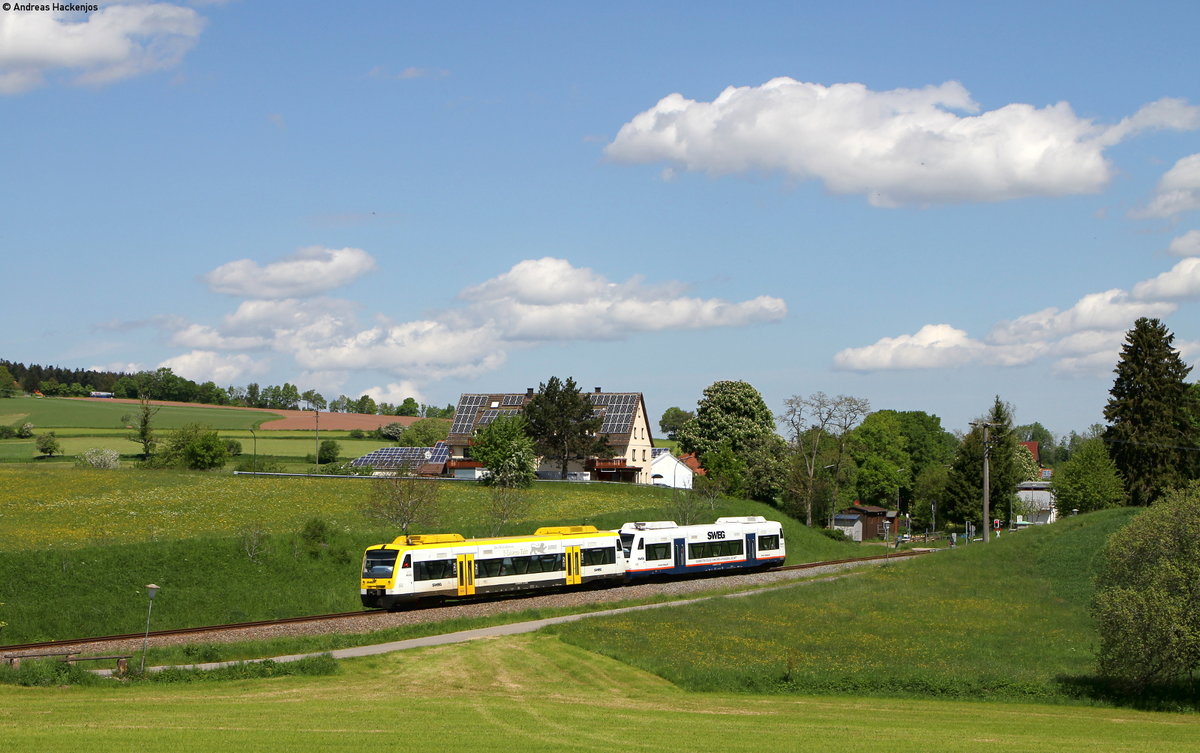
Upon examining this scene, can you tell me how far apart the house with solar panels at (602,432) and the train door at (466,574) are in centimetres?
5860

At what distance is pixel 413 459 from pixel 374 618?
75.2m

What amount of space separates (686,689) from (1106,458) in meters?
68.1

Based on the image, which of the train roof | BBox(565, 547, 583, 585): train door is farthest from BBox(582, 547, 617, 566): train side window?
the train roof

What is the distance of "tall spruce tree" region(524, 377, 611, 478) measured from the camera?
99.8 meters

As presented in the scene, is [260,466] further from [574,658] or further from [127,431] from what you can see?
[574,658]

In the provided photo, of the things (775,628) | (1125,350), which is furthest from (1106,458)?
(775,628)

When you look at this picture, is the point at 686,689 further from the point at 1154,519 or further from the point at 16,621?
the point at 16,621

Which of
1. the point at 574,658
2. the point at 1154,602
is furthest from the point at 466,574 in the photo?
the point at 1154,602

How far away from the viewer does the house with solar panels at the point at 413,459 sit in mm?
113938

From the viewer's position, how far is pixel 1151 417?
78375 mm

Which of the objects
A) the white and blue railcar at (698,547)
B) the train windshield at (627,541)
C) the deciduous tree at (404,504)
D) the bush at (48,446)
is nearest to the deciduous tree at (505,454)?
the deciduous tree at (404,504)

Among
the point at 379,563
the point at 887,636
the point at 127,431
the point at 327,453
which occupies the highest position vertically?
the point at 127,431

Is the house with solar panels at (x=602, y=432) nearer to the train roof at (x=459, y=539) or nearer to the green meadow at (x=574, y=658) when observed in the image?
the green meadow at (x=574, y=658)

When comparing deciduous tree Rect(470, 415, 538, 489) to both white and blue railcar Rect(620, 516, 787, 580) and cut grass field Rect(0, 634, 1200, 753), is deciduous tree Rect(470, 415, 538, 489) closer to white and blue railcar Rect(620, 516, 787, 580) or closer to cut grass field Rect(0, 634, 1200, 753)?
white and blue railcar Rect(620, 516, 787, 580)
